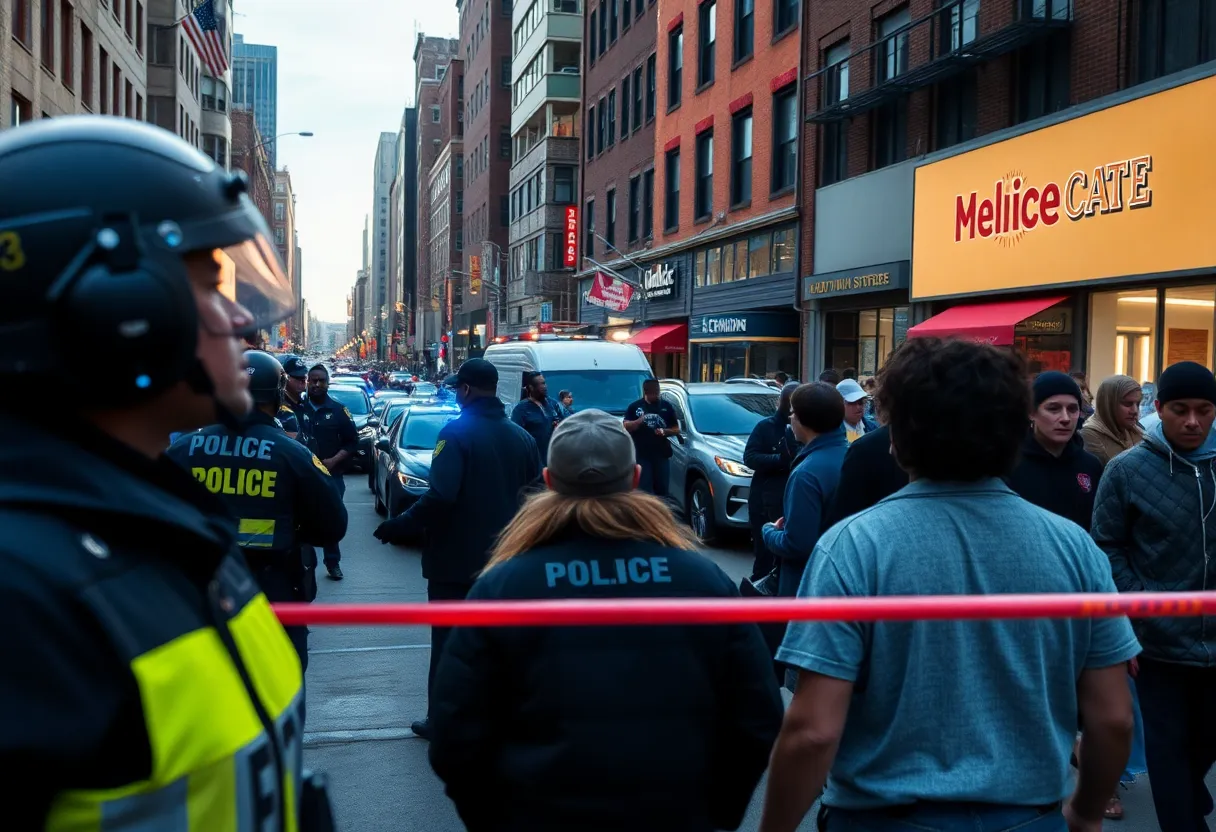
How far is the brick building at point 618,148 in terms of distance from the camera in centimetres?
3797

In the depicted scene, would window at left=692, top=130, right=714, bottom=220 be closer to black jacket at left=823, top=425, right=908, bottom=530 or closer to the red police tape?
black jacket at left=823, top=425, right=908, bottom=530

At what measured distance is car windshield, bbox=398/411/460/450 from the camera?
1456cm

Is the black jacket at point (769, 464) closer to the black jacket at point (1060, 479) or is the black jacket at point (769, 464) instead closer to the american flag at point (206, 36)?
the black jacket at point (1060, 479)

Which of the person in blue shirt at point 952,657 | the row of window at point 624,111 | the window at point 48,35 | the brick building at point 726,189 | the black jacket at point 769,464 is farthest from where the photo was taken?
the row of window at point 624,111

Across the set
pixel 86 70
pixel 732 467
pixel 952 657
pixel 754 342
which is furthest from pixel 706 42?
pixel 952 657

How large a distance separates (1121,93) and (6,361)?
17.1m

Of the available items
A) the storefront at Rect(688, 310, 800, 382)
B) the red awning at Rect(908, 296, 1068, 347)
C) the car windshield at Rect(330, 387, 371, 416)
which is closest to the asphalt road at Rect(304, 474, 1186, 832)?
the red awning at Rect(908, 296, 1068, 347)

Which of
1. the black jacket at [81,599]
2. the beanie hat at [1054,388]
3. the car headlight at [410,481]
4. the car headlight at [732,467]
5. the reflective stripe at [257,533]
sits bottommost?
the car headlight at [410,481]

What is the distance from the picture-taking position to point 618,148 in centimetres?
4112

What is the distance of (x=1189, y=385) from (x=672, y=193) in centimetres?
3216

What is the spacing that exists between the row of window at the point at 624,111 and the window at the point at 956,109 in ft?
58.2

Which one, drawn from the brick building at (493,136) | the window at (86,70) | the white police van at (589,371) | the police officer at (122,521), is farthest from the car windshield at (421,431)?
the brick building at (493,136)

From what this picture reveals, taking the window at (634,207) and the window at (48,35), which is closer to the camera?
the window at (48,35)

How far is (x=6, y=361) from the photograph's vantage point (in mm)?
1285
